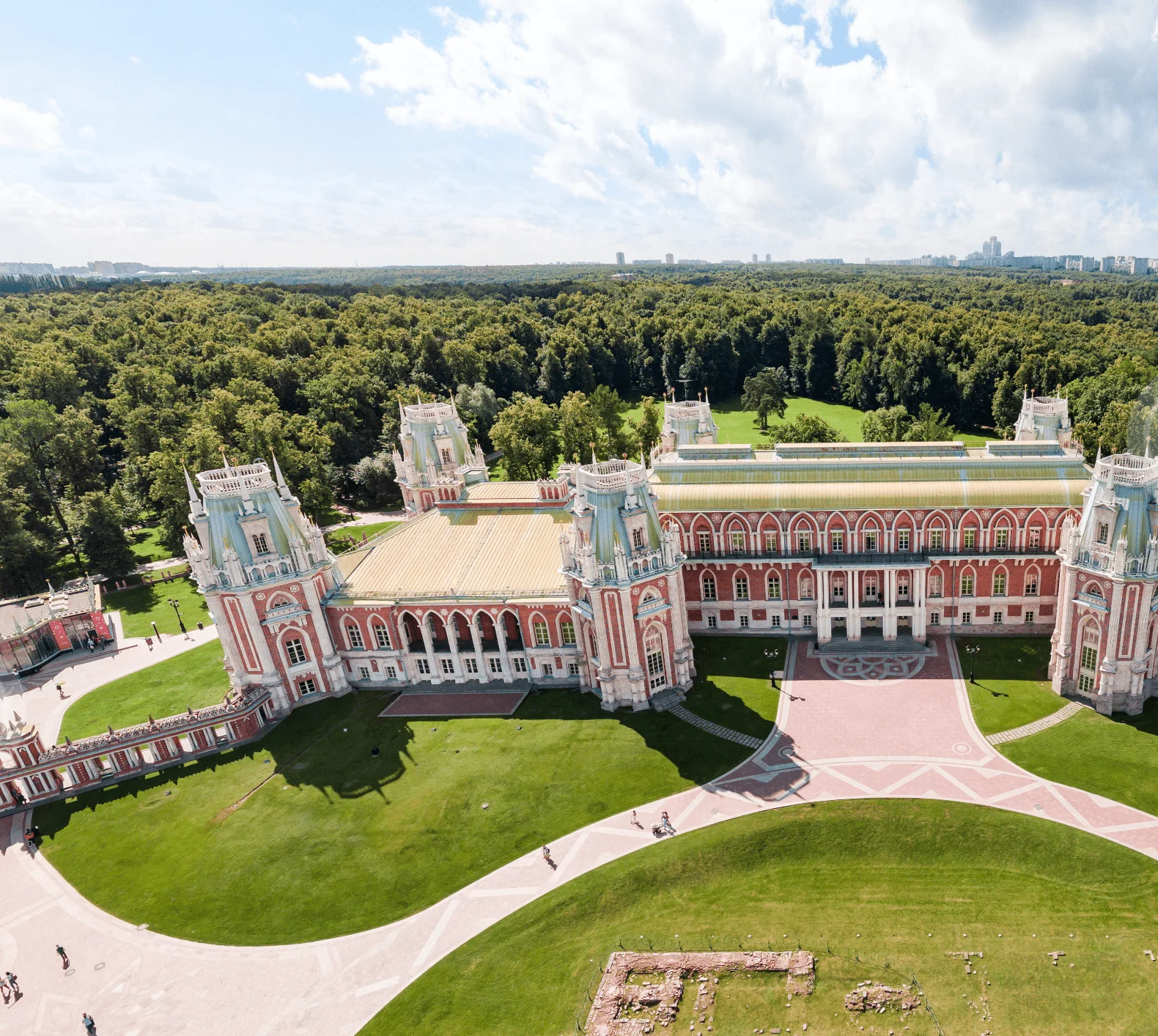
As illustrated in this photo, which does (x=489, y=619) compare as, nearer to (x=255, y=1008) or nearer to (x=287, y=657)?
(x=287, y=657)

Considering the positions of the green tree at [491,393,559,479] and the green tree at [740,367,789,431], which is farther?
the green tree at [740,367,789,431]

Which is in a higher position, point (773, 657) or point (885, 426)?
point (885, 426)

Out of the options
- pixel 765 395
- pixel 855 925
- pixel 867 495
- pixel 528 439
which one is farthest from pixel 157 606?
pixel 765 395

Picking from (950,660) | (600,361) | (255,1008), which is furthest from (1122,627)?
(600,361)

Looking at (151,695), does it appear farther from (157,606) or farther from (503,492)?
(503,492)

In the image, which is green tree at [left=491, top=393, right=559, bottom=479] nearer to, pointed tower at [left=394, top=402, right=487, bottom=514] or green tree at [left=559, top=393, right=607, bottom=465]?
green tree at [left=559, top=393, right=607, bottom=465]

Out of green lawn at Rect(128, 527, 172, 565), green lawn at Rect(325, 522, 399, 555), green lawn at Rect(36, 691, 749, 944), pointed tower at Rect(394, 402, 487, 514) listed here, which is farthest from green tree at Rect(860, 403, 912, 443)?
green lawn at Rect(128, 527, 172, 565)

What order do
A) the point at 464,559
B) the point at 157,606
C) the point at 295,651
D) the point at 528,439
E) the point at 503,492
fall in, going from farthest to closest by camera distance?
the point at 528,439, the point at 157,606, the point at 503,492, the point at 464,559, the point at 295,651
